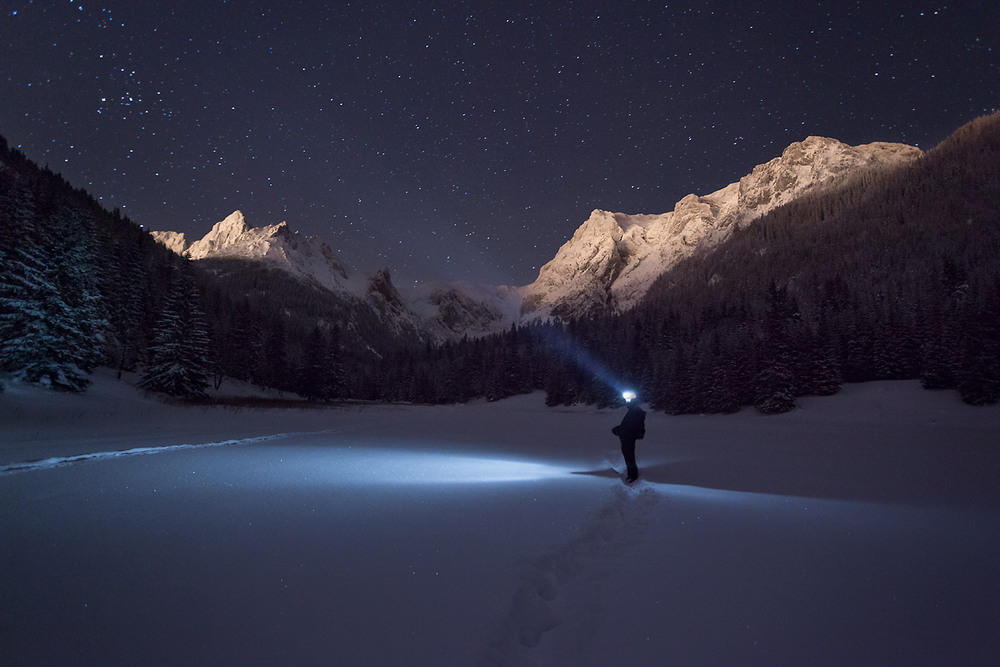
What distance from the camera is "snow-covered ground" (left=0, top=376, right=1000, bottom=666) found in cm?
264

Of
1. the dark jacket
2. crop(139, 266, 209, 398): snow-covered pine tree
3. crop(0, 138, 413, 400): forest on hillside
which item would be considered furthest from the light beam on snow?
crop(139, 266, 209, 398): snow-covered pine tree

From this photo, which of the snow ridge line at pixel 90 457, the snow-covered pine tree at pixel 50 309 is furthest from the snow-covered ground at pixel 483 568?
the snow-covered pine tree at pixel 50 309

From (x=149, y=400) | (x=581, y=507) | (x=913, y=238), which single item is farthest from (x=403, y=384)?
(x=913, y=238)

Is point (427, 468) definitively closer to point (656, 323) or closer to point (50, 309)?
point (50, 309)

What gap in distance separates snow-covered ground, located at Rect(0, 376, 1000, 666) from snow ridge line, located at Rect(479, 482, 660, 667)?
0.03 m

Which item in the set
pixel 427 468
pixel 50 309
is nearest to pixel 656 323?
pixel 427 468

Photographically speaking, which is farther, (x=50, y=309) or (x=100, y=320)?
(x=100, y=320)

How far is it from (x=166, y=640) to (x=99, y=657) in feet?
0.97

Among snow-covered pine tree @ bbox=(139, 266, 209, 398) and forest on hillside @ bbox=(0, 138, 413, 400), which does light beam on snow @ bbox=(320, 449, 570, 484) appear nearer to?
forest on hillside @ bbox=(0, 138, 413, 400)

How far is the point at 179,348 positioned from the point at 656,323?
7012 centimetres

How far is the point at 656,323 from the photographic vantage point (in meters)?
78.2

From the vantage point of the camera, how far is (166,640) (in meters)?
2.53

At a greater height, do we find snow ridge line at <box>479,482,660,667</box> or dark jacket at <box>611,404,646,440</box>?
dark jacket at <box>611,404,646,440</box>

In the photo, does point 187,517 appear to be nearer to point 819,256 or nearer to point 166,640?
point 166,640
